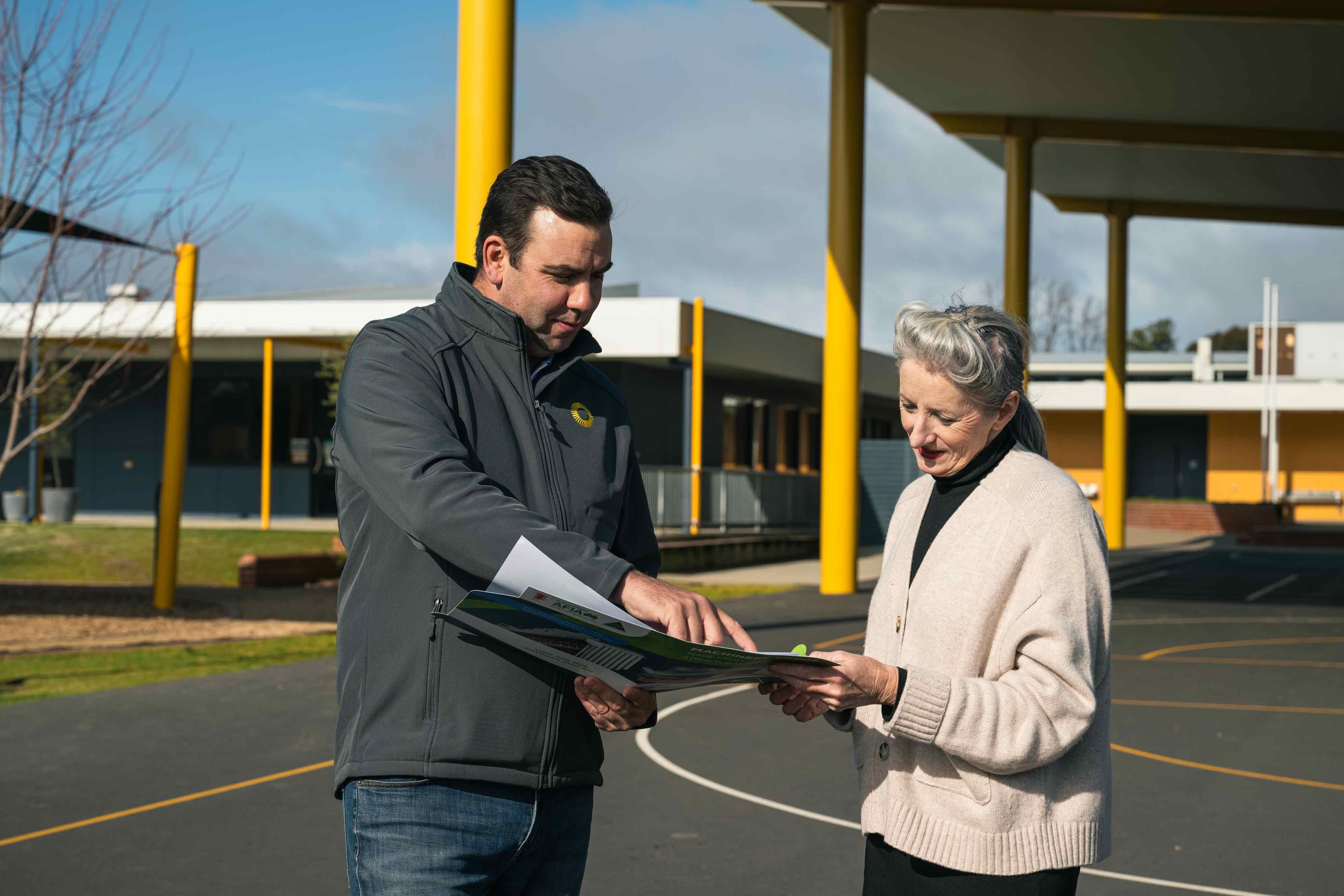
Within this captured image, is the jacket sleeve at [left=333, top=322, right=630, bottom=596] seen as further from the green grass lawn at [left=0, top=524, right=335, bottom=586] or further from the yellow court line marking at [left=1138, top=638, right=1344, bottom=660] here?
the green grass lawn at [left=0, top=524, right=335, bottom=586]

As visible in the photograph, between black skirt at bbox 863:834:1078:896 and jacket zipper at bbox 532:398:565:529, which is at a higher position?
jacket zipper at bbox 532:398:565:529

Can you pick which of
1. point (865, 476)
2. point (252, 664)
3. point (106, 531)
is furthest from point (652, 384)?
point (252, 664)

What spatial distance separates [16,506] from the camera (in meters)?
29.6

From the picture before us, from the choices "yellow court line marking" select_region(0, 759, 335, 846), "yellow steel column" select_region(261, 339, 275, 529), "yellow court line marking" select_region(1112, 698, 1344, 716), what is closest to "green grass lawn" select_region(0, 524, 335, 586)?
"yellow steel column" select_region(261, 339, 275, 529)

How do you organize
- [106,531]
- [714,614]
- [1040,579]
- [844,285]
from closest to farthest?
[714,614] → [1040,579] → [844,285] → [106,531]

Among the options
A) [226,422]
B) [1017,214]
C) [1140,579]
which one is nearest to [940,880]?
[1140,579]

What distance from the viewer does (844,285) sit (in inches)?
687

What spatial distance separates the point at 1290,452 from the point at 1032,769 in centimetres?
5202

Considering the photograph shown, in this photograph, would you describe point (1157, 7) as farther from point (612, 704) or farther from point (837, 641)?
point (612, 704)

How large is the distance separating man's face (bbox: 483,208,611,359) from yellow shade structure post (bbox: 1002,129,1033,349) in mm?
23506

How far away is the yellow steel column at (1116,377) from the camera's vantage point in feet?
101

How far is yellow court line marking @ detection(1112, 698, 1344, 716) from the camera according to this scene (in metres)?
9.55

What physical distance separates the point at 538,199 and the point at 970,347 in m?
0.88

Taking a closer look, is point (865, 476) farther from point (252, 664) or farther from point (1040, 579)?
point (1040, 579)
